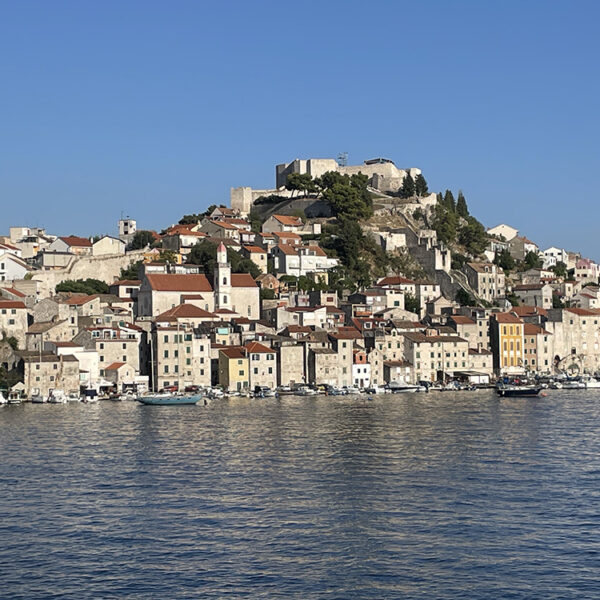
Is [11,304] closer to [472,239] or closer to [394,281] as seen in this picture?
[394,281]

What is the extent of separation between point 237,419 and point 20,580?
30.6 meters

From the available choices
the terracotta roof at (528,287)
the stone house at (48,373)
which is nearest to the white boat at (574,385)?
the terracotta roof at (528,287)

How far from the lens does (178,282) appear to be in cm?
8100

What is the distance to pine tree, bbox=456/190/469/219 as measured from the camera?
114m

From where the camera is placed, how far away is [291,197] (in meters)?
115

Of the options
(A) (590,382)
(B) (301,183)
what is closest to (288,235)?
(B) (301,183)

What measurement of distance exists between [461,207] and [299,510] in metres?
88.9

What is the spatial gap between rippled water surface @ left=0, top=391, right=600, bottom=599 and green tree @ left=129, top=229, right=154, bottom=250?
46.4m

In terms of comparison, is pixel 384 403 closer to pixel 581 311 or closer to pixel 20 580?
pixel 581 311

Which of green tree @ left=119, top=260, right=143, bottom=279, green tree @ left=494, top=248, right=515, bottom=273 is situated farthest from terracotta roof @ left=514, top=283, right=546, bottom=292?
green tree @ left=119, top=260, right=143, bottom=279

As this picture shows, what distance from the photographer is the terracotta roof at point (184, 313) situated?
243 feet

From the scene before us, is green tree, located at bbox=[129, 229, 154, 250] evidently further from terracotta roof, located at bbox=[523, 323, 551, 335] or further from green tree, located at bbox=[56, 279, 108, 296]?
terracotta roof, located at bbox=[523, 323, 551, 335]

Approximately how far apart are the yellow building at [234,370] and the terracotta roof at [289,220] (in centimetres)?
3458

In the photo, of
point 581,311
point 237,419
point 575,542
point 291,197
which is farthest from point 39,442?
point 291,197
